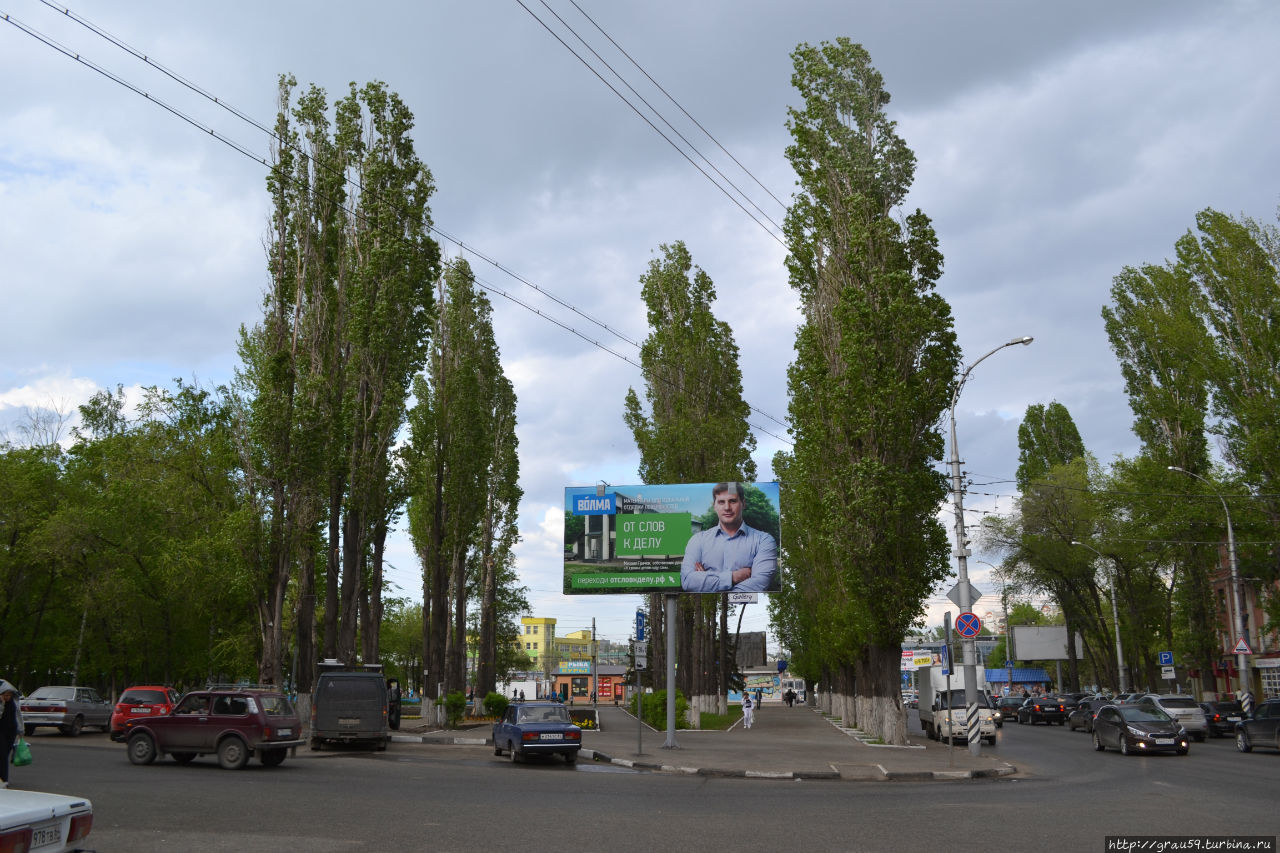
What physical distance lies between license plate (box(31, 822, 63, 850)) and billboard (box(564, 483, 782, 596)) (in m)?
23.4

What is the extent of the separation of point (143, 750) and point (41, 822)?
599 inches

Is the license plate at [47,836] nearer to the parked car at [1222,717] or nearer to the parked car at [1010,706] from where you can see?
the parked car at [1222,717]

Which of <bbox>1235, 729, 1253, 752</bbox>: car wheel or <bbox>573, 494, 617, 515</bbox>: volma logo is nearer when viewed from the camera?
<bbox>1235, 729, 1253, 752</bbox>: car wheel

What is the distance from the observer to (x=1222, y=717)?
1468 inches

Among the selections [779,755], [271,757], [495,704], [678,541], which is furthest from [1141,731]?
[495,704]

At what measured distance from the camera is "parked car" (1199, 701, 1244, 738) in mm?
37031

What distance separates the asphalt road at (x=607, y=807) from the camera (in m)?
10.2

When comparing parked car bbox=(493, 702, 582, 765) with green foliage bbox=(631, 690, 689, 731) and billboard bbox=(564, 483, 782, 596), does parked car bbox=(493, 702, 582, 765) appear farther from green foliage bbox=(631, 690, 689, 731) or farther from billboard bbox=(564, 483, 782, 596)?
green foliage bbox=(631, 690, 689, 731)

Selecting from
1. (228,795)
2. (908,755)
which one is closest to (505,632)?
(908,755)

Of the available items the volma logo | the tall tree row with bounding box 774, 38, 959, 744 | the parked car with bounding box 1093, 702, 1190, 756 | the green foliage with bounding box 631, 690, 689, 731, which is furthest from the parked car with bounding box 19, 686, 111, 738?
the parked car with bounding box 1093, 702, 1190, 756

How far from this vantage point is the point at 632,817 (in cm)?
1237

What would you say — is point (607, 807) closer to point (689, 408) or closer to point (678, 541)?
point (678, 541)

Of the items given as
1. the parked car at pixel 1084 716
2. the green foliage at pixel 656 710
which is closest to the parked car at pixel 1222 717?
the parked car at pixel 1084 716

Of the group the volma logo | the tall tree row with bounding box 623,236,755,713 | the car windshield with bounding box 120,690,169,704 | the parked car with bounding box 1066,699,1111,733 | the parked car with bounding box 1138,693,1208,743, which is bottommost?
the parked car with bounding box 1066,699,1111,733
